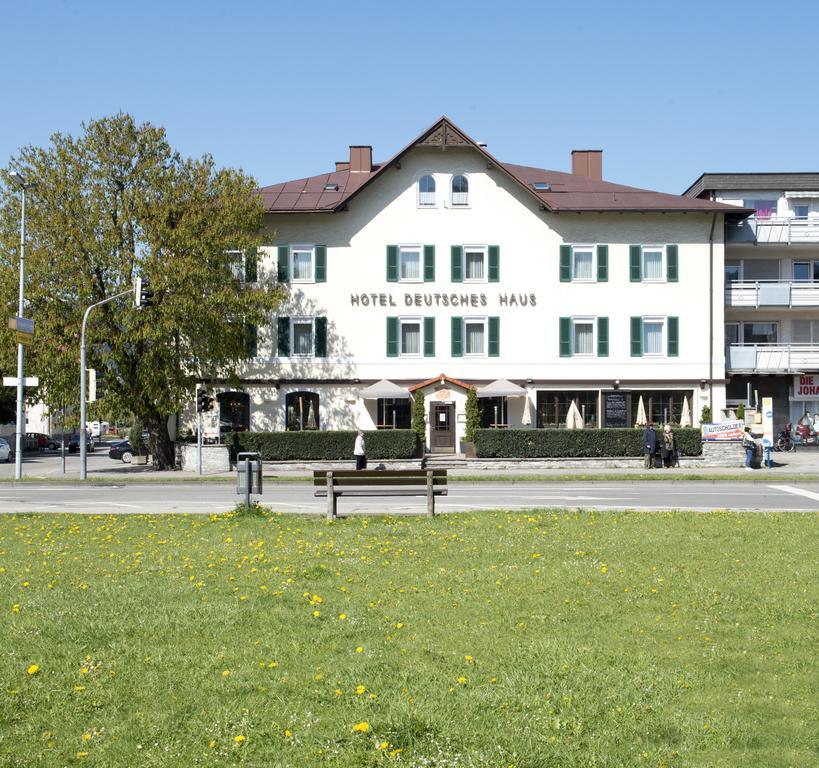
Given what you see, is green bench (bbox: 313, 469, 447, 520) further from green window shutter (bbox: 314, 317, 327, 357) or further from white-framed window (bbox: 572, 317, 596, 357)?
white-framed window (bbox: 572, 317, 596, 357)

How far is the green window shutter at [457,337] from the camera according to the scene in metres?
41.9

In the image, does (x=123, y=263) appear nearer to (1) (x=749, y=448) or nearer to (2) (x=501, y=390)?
(2) (x=501, y=390)

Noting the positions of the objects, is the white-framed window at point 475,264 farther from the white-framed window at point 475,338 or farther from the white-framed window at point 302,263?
the white-framed window at point 302,263

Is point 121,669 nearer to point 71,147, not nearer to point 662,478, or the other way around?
point 662,478

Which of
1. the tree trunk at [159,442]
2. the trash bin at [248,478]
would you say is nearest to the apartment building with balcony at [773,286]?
the tree trunk at [159,442]

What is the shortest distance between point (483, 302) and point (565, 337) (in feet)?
12.4

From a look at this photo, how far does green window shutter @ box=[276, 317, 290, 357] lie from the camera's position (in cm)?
4197

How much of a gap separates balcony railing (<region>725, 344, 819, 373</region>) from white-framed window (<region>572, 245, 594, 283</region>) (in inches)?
293

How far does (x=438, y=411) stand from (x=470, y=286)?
5.55 meters

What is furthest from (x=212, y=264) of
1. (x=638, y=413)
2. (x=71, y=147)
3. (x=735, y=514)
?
(x=735, y=514)

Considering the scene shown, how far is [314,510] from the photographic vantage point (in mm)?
19000

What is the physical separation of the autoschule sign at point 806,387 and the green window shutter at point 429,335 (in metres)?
17.3

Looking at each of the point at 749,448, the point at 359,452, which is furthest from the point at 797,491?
the point at 359,452

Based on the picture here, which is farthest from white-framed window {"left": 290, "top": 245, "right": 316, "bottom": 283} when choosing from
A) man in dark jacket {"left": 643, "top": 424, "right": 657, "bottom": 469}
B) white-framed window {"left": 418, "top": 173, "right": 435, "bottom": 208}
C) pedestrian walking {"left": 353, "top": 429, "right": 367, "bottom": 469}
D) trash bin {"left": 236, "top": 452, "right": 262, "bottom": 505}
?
trash bin {"left": 236, "top": 452, "right": 262, "bottom": 505}
